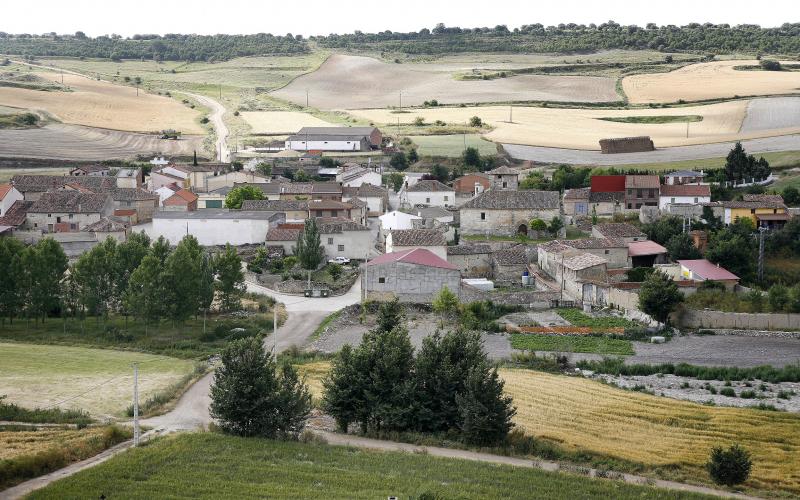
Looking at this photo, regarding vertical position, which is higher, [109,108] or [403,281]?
[109,108]

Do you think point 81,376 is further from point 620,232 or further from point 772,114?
point 772,114

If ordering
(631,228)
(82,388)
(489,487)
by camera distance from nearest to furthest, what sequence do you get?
(489,487)
(82,388)
(631,228)

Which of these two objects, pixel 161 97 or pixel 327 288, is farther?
pixel 161 97

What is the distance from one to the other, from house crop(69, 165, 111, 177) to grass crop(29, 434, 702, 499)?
43.1 m

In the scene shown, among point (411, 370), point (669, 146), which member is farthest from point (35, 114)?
point (411, 370)

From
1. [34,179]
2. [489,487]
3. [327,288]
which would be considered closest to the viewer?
[489,487]

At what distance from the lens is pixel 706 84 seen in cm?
9269

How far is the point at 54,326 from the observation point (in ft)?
113

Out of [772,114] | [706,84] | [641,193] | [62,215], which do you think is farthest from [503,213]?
[706,84]

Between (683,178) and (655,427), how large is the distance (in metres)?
30.1

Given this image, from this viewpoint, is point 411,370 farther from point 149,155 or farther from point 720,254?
point 149,155

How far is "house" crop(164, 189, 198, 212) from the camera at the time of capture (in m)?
51.4

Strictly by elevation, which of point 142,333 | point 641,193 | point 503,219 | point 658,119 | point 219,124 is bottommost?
point 142,333

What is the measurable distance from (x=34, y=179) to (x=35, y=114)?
28.4 metres
